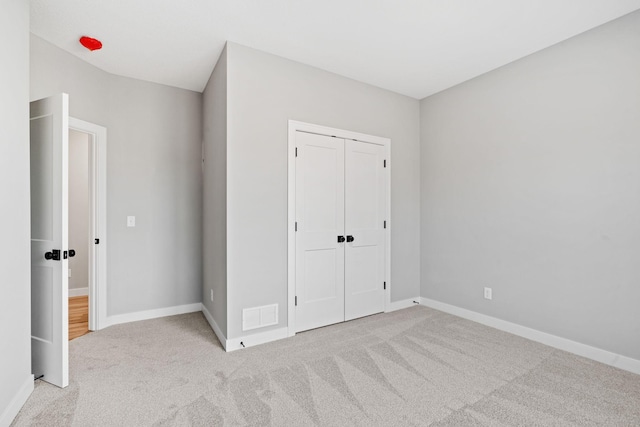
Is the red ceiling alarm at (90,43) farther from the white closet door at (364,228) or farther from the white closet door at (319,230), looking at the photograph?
the white closet door at (364,228)

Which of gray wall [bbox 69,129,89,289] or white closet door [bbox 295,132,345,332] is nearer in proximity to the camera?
white closet door [bbox 295,132,345,332]

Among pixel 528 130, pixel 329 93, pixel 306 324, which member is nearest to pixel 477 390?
pixel 306 324

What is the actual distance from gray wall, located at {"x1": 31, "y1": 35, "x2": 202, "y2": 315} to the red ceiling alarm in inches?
16.4

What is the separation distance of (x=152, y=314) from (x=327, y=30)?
3.56 meters

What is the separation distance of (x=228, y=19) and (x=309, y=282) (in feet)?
8.23

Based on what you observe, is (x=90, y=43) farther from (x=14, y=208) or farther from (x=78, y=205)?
(x=78, y=205)

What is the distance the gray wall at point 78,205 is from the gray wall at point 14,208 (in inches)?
110

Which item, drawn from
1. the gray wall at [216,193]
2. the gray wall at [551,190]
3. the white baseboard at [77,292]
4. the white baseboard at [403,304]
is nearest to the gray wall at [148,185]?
the gray wall at [216,193]

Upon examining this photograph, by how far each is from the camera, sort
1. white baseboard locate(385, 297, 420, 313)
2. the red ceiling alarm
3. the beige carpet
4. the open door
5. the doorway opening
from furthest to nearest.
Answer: the doorway opening → white baseboard locate(385, 297, 420, 313) → the red ceiling alarm → the open door → the beige carpet

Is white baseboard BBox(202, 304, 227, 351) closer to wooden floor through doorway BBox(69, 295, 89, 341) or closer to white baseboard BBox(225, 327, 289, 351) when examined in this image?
white baseboard BBox(225, 327, 289, 351)

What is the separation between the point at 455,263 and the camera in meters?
3.70

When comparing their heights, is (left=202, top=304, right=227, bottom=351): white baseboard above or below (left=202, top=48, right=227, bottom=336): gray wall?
below

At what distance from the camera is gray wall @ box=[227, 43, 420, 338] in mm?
2758

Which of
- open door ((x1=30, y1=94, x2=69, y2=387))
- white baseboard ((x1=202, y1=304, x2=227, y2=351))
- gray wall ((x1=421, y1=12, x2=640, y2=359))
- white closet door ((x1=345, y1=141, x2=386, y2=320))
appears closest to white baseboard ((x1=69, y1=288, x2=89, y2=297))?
white baseboard ((x1=202, y1=304, x2=227, y2=351))
